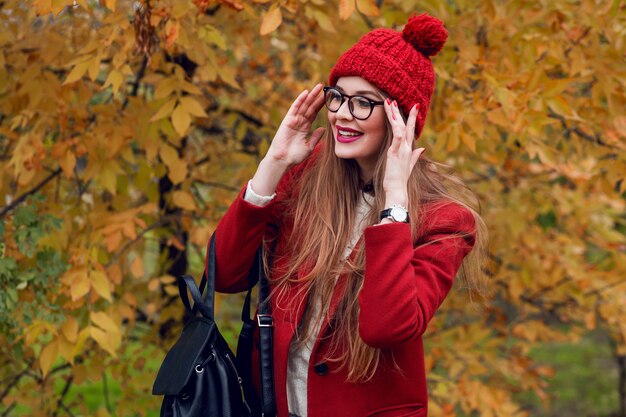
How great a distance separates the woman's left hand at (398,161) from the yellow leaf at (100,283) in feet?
3.60

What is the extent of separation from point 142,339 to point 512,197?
6.39 feet

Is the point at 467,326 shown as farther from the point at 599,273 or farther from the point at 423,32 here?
the point at 423,32

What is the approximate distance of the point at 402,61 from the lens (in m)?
1.94

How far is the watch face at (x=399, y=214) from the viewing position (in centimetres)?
178

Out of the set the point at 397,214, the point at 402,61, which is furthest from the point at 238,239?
the point at 402,61

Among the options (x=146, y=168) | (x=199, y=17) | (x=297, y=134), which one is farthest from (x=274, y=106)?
(x=297, y=134)

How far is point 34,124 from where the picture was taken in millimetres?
2820

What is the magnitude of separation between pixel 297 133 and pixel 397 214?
433 mm

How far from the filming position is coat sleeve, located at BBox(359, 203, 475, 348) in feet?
5.61

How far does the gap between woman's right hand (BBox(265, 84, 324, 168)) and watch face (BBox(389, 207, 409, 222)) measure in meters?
0.36

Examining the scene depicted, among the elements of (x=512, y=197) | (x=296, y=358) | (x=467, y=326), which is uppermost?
(x=296, y=358)

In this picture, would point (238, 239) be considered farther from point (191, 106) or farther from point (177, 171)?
point (177, 171)

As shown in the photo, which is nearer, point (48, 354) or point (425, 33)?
point (425, 33)

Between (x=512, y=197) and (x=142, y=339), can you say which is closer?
(x=142, y=339)
